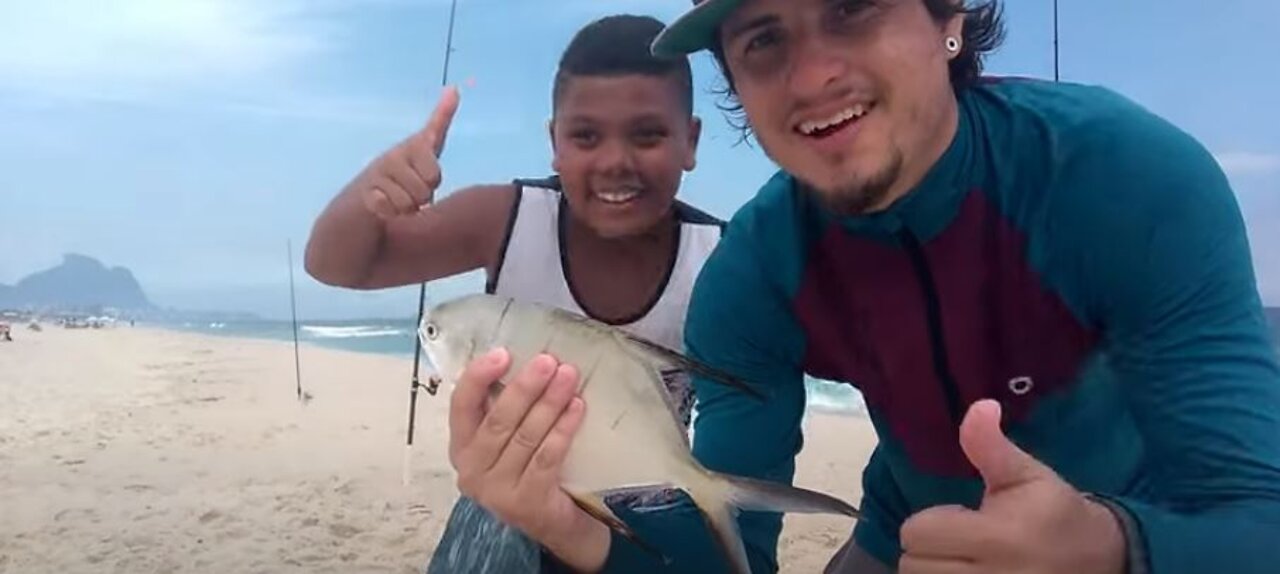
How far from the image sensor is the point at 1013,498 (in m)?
1.43

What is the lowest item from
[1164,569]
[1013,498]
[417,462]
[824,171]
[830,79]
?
[417,462]

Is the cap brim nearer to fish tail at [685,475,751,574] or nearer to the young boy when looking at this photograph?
the young boy

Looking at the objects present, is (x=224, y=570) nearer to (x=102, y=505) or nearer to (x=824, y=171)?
(x=102, y=505)

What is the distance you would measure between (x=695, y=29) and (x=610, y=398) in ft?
2.42

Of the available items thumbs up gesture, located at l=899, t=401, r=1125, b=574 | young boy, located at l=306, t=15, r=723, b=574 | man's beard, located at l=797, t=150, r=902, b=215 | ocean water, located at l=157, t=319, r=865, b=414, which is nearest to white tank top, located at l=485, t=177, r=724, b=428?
young boy, located at l=306, t=15, r=723, b=574

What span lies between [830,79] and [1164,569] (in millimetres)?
917

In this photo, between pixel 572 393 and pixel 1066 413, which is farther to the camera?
pixel 1066 413

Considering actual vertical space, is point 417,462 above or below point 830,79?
below

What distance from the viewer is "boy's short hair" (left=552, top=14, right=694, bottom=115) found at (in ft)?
10.0

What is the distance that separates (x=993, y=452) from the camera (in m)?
1.39

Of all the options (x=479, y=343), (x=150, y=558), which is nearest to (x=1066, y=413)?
(x=479, y=343)

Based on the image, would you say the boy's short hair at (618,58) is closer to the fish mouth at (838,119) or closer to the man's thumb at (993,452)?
the fish mouth at (838,119)

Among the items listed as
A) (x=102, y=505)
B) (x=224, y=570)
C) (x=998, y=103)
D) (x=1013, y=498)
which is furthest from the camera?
(x=102, y=505)

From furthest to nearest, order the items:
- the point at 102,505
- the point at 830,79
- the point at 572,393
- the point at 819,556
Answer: the point at 102,505, the point at 819,556, the point at 830,79, the point at 572,393
